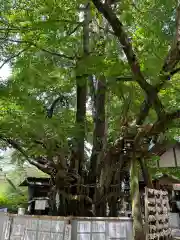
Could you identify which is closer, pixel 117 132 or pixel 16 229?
pixel 16 229

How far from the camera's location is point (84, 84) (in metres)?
6.16

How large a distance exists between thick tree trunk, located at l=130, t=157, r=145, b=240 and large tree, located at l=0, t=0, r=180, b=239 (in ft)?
0.06

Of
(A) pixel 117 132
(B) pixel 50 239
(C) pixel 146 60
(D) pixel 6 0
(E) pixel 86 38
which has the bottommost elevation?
(B) pixel 50 239

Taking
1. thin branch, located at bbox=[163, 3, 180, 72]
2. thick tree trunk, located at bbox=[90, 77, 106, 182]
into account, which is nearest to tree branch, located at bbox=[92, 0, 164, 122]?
thin branch, located at bbox=[163, 3, 180, 72]

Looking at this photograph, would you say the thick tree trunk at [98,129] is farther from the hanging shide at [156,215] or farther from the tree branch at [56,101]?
the tree branch at [56,101]

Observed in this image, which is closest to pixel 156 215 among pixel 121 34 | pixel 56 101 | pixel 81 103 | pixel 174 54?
pixel 81 103

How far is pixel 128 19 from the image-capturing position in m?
5.08

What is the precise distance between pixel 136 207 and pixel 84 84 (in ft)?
10.3

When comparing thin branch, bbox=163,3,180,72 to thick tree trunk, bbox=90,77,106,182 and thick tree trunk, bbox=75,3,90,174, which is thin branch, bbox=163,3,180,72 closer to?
thick tree trunk, bbox=75,3,90,174

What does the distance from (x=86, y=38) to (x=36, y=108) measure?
2.20 meters

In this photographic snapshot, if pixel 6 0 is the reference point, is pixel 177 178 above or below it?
below

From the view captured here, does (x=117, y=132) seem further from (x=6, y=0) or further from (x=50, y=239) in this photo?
(x=6, y=0)

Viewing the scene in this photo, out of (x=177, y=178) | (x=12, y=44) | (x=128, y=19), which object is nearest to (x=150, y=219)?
(x=128, y=19)

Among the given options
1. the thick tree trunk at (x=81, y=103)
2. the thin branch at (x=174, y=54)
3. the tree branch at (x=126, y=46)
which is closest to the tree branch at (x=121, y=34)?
the tree branch at (x=126, y=46)
